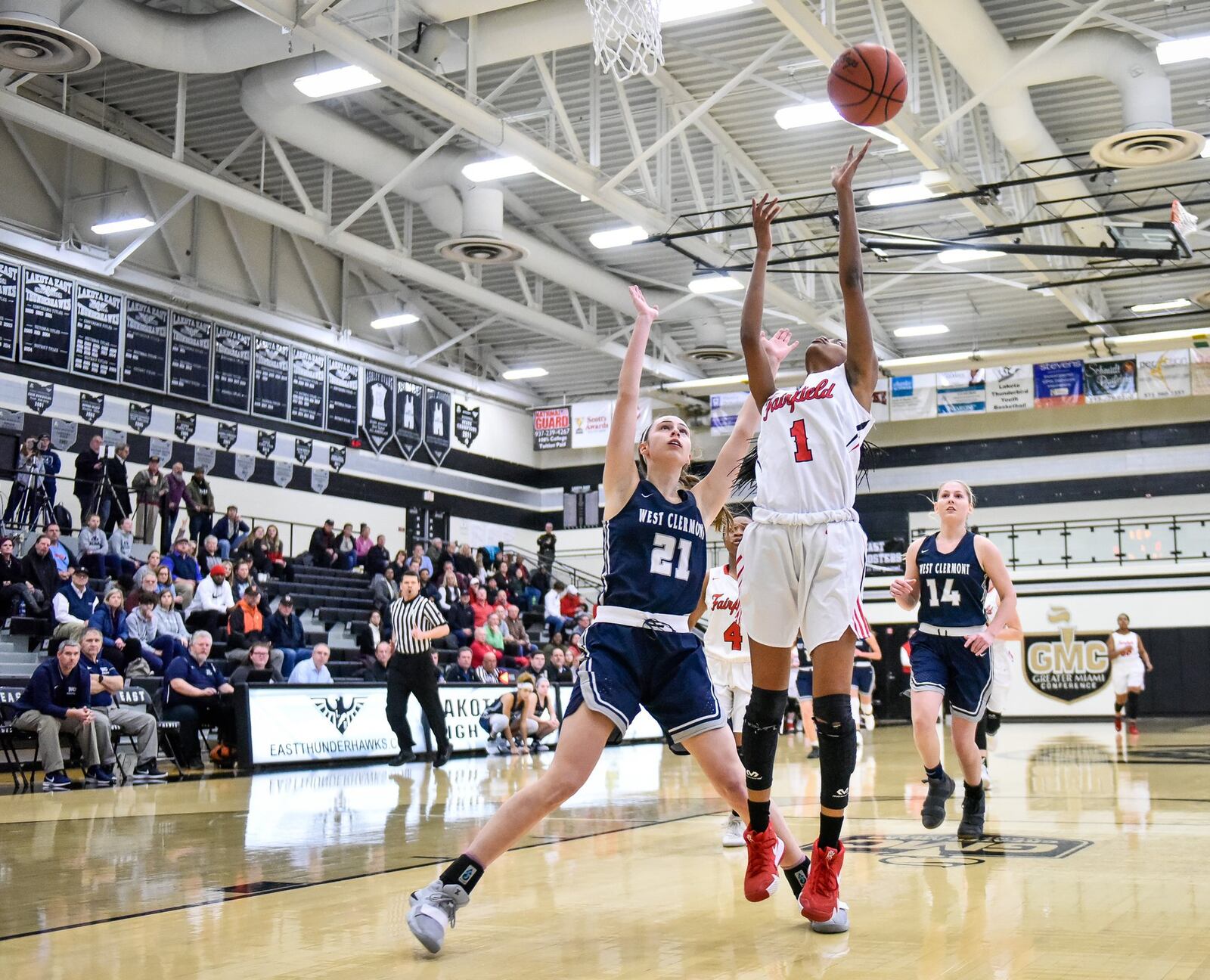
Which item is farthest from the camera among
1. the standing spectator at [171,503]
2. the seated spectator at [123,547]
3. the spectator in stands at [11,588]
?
the standing spectator at [171,503]

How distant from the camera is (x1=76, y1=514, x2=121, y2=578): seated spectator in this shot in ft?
55.3

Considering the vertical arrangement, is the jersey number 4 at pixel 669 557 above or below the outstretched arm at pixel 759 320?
below

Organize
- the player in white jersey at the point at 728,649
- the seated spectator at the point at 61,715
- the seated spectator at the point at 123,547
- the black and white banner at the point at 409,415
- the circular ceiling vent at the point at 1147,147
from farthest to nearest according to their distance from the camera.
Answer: the black and white banner at the point at 409,415 < the seated spectator at the point at 123,547 < the circular ceiling vent at the point at 1147,147 < the seated spectator at the point at 61,715 < the player in white jersey at the point at 728,649

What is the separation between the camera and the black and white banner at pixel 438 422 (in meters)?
29.1

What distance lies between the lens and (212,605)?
16.9 m

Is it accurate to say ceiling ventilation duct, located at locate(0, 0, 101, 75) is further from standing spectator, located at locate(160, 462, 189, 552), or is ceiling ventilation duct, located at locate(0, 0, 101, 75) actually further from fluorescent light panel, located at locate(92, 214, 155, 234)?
standing spectator, located at locate(160, 462, 189, 552)

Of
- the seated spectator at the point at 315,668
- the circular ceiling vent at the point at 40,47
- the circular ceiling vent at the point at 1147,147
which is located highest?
the circular ceiling vent at the point at 40,47

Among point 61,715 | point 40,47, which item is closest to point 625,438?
point 61,715

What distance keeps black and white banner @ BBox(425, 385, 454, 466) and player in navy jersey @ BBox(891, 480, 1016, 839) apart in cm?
2304

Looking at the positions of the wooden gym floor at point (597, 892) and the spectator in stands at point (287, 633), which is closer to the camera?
the wooden gym floor at point (597, 892)

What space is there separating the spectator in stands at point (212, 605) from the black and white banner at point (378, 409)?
9651 mm

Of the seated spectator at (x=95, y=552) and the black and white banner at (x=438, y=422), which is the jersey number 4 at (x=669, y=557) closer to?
the seated spectator at (x=95, y=552)

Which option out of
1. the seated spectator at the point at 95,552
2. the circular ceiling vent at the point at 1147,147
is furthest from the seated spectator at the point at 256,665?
the circular ceiling vent at the point at 1147,147

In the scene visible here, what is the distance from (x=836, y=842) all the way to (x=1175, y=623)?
83.5 feet
